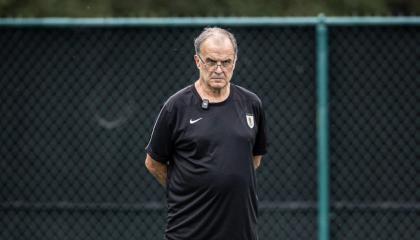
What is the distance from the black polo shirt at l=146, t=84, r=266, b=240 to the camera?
14.7 feet

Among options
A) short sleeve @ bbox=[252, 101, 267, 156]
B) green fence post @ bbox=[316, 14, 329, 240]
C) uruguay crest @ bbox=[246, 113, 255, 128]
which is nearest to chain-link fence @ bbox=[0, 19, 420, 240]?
green fence post @ bbox=[316, 14, 329, 240]

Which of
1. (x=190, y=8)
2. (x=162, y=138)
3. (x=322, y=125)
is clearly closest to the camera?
(x=162, y=138)

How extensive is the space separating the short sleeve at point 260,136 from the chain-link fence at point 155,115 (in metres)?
0.92

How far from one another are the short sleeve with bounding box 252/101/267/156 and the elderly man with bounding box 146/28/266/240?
0.19m

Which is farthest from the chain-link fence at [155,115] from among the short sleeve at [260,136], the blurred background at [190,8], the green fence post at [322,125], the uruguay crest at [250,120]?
the blurred background at [190,8]

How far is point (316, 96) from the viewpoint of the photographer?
19.3ft

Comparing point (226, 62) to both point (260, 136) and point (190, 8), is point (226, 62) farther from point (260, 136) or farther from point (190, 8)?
point (190, 8)

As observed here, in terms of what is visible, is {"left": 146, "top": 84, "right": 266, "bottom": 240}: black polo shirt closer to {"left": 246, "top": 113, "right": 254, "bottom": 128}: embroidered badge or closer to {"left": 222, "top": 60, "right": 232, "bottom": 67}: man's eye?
{"left": 246, "top": 113, "right": 254, "bottom": 128}: embroidered badge

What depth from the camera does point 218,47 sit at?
14.9 feet

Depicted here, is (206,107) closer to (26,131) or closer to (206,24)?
(206,24)

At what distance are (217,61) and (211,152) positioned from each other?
0.45 meters

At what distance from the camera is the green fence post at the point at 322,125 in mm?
5793

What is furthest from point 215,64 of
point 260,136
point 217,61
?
point 260,136

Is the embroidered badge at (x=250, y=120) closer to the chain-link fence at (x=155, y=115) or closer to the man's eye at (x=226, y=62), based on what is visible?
the man's eye at (x=226, y=62)
